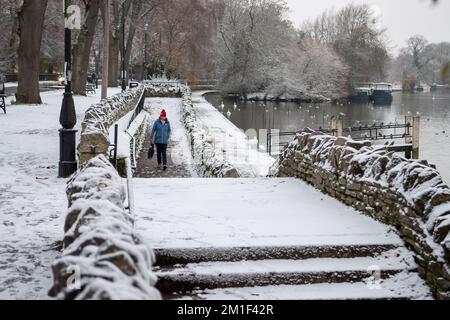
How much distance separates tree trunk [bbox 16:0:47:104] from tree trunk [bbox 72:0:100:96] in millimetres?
7902

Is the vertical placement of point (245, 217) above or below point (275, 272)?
above

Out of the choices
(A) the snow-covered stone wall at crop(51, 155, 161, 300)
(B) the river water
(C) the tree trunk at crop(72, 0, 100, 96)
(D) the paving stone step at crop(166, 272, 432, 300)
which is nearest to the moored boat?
(B) the river water

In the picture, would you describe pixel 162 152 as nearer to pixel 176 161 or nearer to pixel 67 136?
pixel 176 161

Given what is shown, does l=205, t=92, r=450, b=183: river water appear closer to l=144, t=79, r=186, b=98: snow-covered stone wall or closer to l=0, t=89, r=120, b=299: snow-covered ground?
l=144, t=79, r=186, b=98: snow-covered stone wall

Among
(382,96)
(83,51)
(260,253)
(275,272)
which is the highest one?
(83,51)

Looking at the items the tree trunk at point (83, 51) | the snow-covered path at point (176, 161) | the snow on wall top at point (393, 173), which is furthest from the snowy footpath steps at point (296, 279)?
the tree trunk at point (83, 51)

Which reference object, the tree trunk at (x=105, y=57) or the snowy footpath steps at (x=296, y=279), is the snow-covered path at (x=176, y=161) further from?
the snowy footpath steps at (x=296, y=279)

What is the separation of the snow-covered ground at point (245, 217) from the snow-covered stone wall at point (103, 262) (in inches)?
88.3

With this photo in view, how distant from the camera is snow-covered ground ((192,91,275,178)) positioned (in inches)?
802

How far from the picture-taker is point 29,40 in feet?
85.0

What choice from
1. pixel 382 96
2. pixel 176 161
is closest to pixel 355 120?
pixel 382 96

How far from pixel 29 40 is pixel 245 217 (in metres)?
20.9
